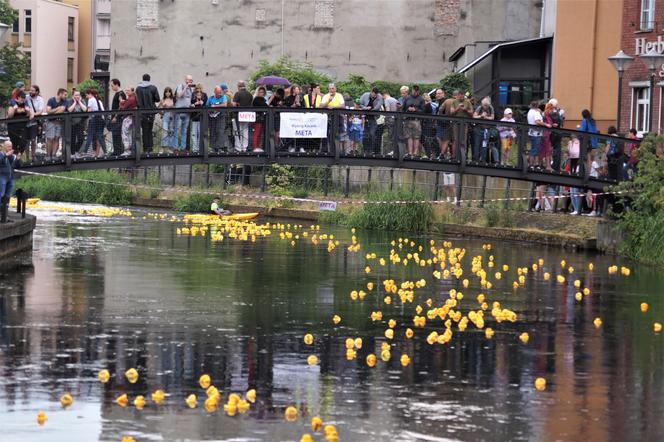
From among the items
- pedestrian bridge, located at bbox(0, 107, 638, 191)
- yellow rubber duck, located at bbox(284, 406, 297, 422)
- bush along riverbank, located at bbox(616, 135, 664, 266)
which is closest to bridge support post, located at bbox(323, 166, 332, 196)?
pedestrian bridge, located at bbox(0, 107, 638, 191)

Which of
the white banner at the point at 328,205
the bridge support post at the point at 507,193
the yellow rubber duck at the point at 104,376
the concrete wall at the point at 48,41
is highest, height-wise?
the concrete wall at the point at 48,41

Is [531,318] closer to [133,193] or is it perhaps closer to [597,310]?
[597,310]

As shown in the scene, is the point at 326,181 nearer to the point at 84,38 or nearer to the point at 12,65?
the point at 12,65

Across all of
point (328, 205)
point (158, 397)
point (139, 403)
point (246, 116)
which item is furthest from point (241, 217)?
point (139, 403)

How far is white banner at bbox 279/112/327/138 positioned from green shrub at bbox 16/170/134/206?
18776mm

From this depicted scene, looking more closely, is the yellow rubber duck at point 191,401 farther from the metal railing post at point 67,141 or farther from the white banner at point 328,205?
the white banner at point 328,205

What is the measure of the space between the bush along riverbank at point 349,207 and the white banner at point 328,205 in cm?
14

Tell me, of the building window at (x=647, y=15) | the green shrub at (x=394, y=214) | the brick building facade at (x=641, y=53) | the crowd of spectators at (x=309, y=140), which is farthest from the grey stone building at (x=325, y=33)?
the crowd of spectators at (x=309, y=140)

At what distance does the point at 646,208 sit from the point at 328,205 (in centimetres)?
1341

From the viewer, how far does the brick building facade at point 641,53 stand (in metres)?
44.9

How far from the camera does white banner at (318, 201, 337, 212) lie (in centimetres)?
4366

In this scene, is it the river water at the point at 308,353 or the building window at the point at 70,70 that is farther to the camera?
the building window at the point at 70,70

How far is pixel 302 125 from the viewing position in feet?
110

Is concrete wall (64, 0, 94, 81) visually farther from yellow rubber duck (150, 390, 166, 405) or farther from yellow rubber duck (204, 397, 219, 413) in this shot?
yellow rubber duck (204, 397, 219, 413)
